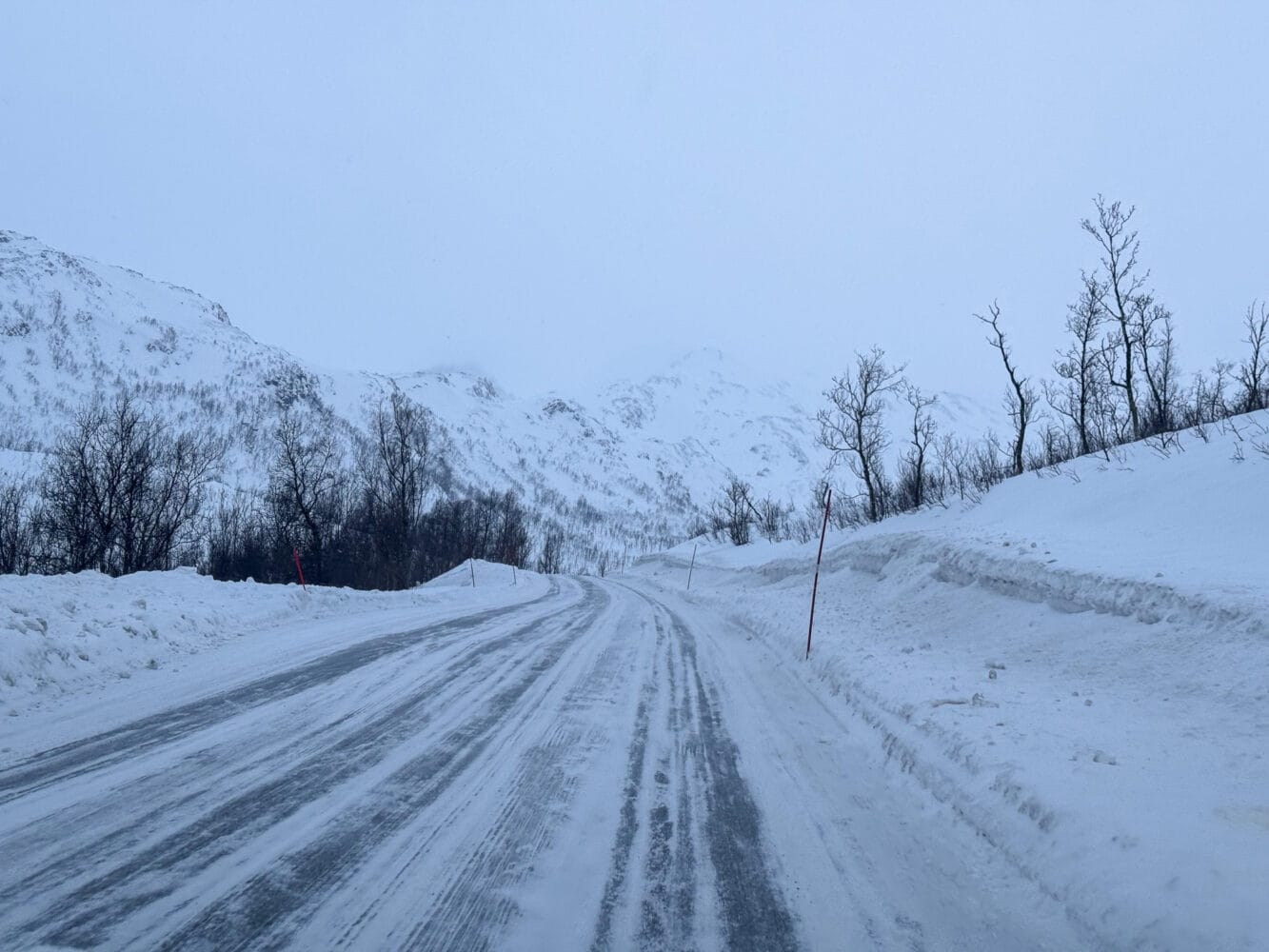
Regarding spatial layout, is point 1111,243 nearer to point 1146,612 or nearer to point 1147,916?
point 1146,612

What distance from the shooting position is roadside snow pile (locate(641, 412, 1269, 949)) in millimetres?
3205

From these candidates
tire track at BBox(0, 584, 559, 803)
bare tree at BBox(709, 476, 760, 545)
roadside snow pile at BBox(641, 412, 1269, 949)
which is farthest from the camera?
bare tree at BBox(709, 476, 760, 545)

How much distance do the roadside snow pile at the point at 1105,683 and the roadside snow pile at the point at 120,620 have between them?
834cm

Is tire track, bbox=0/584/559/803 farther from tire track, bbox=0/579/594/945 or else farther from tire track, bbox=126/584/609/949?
tire track, bbox=126/584/609/949

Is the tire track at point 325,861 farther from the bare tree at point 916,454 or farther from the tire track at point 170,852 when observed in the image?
the bare tree at point 916,454

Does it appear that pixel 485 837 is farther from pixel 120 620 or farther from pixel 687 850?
pixel 120 620

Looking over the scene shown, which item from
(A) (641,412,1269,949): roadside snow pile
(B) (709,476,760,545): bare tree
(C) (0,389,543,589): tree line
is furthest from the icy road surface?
(B) (709,476,760,545): bare tree

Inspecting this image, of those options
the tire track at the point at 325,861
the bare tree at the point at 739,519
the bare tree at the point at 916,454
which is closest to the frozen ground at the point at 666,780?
the tire track at the point at 325,861

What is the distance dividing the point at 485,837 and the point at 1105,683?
603 cm

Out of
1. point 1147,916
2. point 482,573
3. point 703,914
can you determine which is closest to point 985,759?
point 1147,916

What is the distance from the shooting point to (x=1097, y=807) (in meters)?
3.78

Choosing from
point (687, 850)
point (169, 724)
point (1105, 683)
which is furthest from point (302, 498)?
point (1105, 683)

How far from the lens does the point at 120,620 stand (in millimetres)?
8836

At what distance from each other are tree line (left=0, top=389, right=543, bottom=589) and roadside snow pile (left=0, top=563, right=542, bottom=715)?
38.4ft
